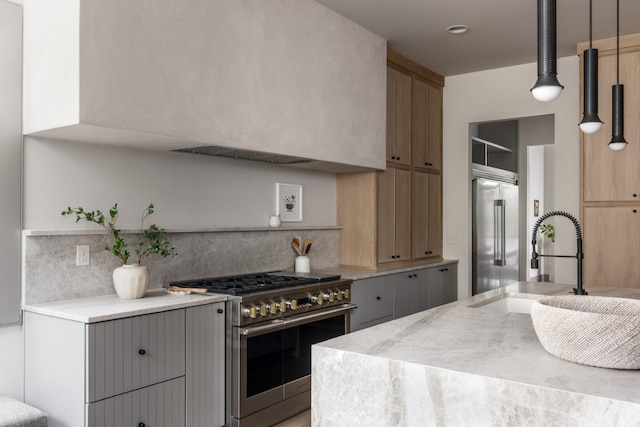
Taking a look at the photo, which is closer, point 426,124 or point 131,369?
point 131,369

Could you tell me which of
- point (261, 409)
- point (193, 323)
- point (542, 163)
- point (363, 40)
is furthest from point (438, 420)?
point (542, 163)

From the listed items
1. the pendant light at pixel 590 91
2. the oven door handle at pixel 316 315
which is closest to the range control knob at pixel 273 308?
the oven door handle at pixel 316 315

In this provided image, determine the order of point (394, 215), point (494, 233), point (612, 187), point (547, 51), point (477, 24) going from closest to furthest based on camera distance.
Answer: point (547, 51), point (477, 24), point (612, 187), point (394, 215), point (494, 233)

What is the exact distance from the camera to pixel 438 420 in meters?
1.20

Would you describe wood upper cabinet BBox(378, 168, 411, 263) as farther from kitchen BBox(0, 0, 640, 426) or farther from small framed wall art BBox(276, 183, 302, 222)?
small framed wall art BBox(276, 183, 302, 222)

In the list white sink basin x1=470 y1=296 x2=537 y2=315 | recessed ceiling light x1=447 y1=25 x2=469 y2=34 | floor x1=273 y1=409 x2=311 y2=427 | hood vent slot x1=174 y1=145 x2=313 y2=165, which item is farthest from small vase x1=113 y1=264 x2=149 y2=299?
recessed ceiling light x1=447 y1=25 x2=469 y2=34

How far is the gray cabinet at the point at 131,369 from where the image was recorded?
2232 mm

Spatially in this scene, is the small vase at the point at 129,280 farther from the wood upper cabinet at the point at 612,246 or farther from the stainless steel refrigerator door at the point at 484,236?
the stainless steel refrigerator door at the point at 484,236

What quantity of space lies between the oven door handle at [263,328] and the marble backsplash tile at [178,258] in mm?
627

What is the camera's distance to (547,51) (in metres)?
1.51

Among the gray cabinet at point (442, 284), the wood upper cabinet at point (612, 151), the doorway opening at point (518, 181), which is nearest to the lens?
the wood upper cabinet at point (612, 151)

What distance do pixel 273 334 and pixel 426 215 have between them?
258 cm

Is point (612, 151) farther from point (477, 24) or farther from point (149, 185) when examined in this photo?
point (149, 185)

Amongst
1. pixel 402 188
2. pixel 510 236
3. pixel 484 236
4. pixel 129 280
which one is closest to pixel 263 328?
pixel 129 280
